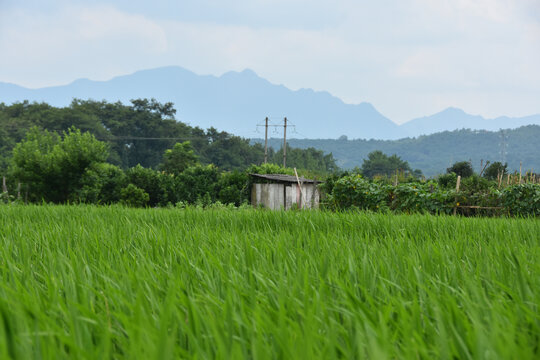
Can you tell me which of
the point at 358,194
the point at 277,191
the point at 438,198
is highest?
the point at 438,198

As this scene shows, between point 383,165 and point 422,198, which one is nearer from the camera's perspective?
point 422,198

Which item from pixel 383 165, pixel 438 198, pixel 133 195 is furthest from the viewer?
pixel 383 165

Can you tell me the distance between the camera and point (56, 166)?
21.5 meters

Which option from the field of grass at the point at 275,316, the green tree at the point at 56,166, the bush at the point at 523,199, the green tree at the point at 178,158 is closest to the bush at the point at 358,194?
the bush at the point at 523,199

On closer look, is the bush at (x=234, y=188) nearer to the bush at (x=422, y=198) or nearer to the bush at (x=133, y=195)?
the bush at (x=133, y=195)

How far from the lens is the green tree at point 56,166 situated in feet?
71.2

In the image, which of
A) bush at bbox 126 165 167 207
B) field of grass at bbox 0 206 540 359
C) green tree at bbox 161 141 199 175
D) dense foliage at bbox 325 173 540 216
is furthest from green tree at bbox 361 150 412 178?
field of grass at bbox 0 206 540 359

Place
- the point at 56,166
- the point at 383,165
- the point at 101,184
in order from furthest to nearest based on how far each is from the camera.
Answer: the point at 383,165
the point at 101,184
the point at 56,166

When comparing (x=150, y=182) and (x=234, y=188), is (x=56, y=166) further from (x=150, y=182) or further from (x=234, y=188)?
(x=234, y=188)

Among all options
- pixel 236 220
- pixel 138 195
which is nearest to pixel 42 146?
pixel 138 195

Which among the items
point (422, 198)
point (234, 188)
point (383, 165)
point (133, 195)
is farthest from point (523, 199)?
point (383, 165)

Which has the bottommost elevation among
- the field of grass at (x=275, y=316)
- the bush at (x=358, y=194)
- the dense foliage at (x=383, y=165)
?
the dense foliage at (x=383, y=165)

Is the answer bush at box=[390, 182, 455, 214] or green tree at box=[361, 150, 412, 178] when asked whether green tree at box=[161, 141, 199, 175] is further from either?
green tree at box=[361, 150, 412, 178]

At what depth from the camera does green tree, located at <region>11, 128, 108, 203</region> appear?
21.7m
